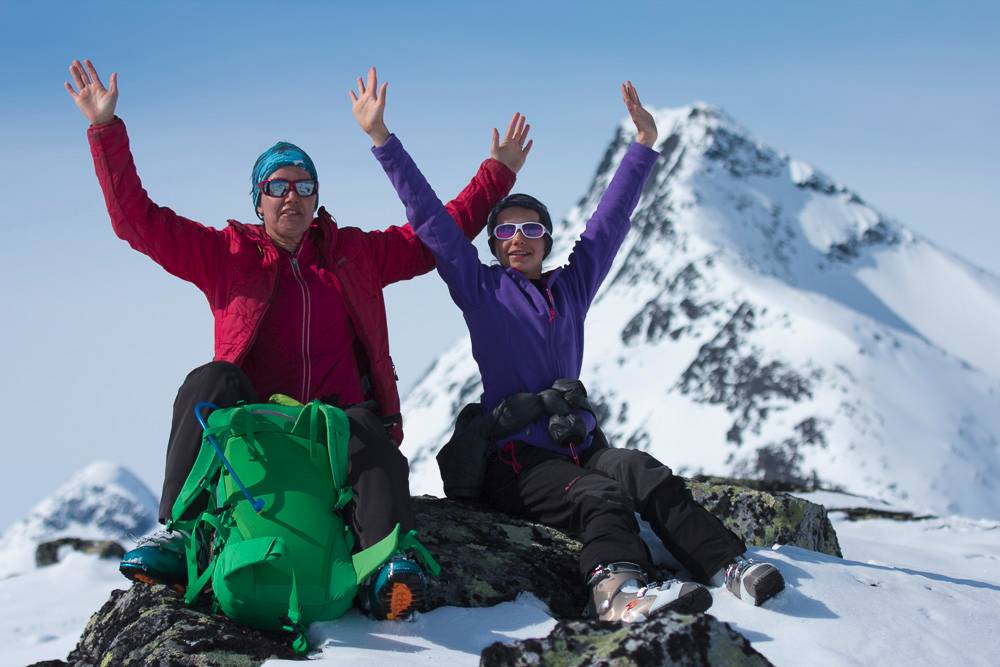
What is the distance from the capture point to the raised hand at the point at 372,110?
7277 millimetres

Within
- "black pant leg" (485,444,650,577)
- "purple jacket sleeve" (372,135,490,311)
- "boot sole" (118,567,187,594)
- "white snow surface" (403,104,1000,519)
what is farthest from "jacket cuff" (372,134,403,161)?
"white snow surface" (403,104,1000,519)

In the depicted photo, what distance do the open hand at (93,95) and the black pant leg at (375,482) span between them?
236 cm

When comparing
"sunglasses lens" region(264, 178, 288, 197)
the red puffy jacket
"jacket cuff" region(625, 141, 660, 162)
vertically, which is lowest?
the red puffy jacket

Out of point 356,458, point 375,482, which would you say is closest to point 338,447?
point 356,458

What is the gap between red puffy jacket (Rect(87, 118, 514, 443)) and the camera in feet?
21.9

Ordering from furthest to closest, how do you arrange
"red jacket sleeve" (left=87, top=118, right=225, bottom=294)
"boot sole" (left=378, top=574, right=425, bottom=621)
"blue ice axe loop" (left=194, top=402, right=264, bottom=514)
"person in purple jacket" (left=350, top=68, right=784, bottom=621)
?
1. "red jacket sleeve" (left=87, top=118, right=225, bottom=294)
2. "person in purple jacket" (left=350, top=68, right=784, bottom=621)
3. "blue ice axe loop" (left=194, top=402, right=264, bottom=514)
4. "boot sole" (left=378, top=574, right=425, bottom=621)

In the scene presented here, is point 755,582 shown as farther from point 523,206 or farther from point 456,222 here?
Answer: point 456,222

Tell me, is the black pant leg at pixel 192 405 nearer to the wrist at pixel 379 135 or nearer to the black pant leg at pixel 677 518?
the wrist at pixel 379 135

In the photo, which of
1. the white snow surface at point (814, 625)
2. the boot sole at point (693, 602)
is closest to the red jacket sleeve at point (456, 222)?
the white snow surface at point (814, 625)

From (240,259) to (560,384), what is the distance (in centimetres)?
217

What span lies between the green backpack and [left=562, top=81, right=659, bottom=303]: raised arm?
2.57m

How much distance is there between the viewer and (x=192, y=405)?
6.06 metres

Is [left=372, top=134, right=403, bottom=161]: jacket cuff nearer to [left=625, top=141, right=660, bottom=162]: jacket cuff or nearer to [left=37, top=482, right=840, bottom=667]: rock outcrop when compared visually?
[left=625, top=141, right=660, bottom=162]: jacket cuff

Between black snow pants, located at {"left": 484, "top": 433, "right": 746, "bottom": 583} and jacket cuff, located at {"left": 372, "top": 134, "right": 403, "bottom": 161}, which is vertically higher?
jacket cuff, located at {"left": 372, "top": 134, "right": 403, "bottom": 161}
